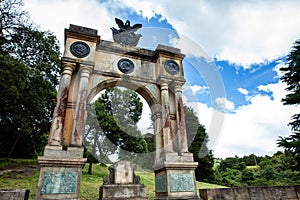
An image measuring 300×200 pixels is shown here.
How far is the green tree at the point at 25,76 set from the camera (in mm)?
11828

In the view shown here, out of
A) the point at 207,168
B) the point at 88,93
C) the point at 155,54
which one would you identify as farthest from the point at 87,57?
the point at 207,168

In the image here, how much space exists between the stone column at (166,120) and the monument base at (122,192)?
183 centimetres

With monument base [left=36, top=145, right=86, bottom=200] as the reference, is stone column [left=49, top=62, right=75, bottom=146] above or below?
above

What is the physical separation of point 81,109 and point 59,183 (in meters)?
2.56

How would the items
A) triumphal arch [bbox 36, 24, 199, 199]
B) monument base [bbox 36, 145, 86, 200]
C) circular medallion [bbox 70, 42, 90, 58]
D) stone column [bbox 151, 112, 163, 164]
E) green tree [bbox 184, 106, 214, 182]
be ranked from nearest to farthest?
monument base [bbox 36, 145, 86, 200]
triumphal arch [bbox 36, 24, 199, 199]
circular medallion [bbox 70, 42, 90, 58]
stone column [bbox 151, 112, 163, 164]
green tree [bbox 184, 106, 214, 182]

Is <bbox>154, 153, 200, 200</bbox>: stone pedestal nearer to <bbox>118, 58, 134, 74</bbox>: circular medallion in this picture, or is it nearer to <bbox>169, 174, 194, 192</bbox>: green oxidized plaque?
<bbox>169, 174, 194, 192</bbox>: green oxidized plaque

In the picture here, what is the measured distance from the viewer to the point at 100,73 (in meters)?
8.59

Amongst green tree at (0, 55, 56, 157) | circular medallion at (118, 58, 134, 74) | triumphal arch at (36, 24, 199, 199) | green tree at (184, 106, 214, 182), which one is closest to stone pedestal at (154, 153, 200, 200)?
triumphal arch at (36, 24, 199, 199)

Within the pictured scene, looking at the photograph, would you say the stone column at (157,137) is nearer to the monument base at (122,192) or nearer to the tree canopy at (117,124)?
the monument base at (122,192)

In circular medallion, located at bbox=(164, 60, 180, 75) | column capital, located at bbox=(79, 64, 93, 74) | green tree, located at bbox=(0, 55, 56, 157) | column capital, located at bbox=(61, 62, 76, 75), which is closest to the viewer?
column capital, located at bbox=(61, 62, 76, 75)

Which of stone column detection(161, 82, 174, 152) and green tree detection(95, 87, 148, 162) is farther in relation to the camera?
A: green tree detection(95, 87, 148, 162)

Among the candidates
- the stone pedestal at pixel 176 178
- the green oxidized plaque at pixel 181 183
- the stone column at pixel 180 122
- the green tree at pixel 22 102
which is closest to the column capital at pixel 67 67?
the stone column at pixel 180 122

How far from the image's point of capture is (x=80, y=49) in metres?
8.23

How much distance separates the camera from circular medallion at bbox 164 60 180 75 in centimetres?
960
